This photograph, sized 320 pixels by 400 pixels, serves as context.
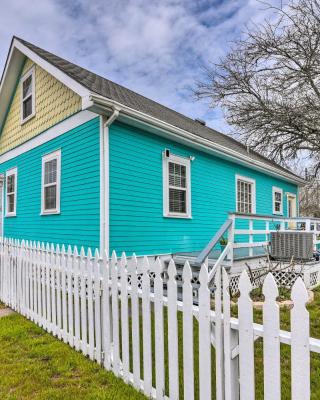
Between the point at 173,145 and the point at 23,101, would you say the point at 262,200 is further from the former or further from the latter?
the point at 23,101

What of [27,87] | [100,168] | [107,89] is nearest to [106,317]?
[100,168]

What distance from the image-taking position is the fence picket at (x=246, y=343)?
76.8 inches

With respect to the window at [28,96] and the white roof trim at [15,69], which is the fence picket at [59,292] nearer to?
the white roof trim at [15,69]

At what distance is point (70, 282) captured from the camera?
3.83 m

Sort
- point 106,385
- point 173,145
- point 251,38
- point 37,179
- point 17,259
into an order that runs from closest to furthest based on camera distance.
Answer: point 106,385 → point 17,259 → point 173,145 → point 37,179 → point 251,38

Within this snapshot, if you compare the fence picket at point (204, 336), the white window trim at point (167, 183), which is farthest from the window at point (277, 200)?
the fence picket at point (204, 336)

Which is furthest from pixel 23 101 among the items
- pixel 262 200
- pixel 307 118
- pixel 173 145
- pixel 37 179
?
pixel 307 118

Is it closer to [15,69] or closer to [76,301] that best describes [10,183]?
[15,69]

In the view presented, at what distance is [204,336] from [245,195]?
10.4m

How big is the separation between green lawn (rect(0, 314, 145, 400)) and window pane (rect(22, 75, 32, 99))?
818 centimetres

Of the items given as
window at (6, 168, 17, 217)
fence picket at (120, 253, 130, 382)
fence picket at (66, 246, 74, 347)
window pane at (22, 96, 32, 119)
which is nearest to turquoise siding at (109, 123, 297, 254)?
fence picket at (66, 246, 74, 347)

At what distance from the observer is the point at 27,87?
1030cm

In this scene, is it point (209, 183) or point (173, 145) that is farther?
point (209, 183)

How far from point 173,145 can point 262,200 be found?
6309mm
